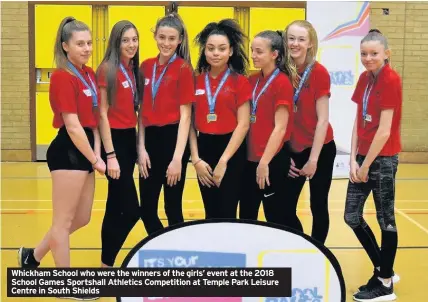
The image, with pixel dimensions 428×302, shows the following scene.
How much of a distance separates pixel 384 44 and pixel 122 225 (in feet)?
6.37

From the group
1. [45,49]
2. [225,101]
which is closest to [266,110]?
[225,101]

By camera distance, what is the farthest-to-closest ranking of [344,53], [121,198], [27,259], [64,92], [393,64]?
[393,64] < [344,53] < [27,259] < [121,198] < [64,92]

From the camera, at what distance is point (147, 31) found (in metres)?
9.08

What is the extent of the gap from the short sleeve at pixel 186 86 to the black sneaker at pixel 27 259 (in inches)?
56.0

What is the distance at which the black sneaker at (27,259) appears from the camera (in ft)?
12.7

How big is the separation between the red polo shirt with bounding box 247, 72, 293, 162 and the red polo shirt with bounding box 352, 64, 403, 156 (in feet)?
1.50

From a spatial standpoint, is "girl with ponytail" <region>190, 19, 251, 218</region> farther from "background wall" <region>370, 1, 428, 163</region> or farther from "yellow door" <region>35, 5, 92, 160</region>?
"background wall" <region>370, 1, 428, 163</region>

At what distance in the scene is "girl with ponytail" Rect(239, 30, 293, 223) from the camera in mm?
3391

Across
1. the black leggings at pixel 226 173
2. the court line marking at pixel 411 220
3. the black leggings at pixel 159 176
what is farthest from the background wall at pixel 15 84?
the black leggings at pixel 226 173

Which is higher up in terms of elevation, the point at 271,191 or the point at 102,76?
the point at 102,76

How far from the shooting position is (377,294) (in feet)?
12.0

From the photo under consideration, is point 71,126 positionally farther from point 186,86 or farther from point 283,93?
point 283,93

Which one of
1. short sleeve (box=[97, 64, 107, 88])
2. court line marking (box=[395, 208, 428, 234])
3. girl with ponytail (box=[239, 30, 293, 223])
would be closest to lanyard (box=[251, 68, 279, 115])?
girl with ponytail (box=[239, 30, 293, 223])

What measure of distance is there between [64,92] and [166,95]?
0.62m
